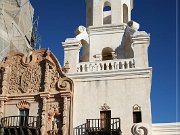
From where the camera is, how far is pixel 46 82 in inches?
770

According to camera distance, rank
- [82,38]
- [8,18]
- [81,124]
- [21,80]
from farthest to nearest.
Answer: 1. [8,18]
2. [82,38]
3. [21,80]
4. [81,124]

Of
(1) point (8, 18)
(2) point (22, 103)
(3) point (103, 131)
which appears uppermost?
(1) point (8, 18)

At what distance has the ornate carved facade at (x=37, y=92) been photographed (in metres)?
→ 18.9

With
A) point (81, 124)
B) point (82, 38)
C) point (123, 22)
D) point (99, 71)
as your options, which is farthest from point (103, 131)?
point (123, 22)

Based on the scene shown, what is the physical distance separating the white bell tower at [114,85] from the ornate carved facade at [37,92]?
2.02 feet

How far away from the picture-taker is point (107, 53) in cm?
2231

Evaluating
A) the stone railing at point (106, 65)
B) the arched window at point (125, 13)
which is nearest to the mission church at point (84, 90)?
the stone railing at point (106, 65)

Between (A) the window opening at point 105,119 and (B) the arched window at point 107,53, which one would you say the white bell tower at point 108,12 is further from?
(A) the window opening at point 105,119

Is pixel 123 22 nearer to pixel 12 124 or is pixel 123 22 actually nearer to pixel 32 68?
pixel 32 68

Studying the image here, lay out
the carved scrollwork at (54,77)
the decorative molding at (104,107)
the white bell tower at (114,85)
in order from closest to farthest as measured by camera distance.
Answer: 1. the white bell tower at (114,85)
2. the decorative molding at (104,107)
3. the carved scrollwork at (54,77)

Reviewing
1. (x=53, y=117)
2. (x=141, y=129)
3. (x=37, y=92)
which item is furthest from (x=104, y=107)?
(x=37, y=92)

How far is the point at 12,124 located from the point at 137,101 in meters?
6.55

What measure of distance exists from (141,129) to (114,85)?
2.78 metres

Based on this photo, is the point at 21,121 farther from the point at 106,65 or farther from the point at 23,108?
the point at 106,65
